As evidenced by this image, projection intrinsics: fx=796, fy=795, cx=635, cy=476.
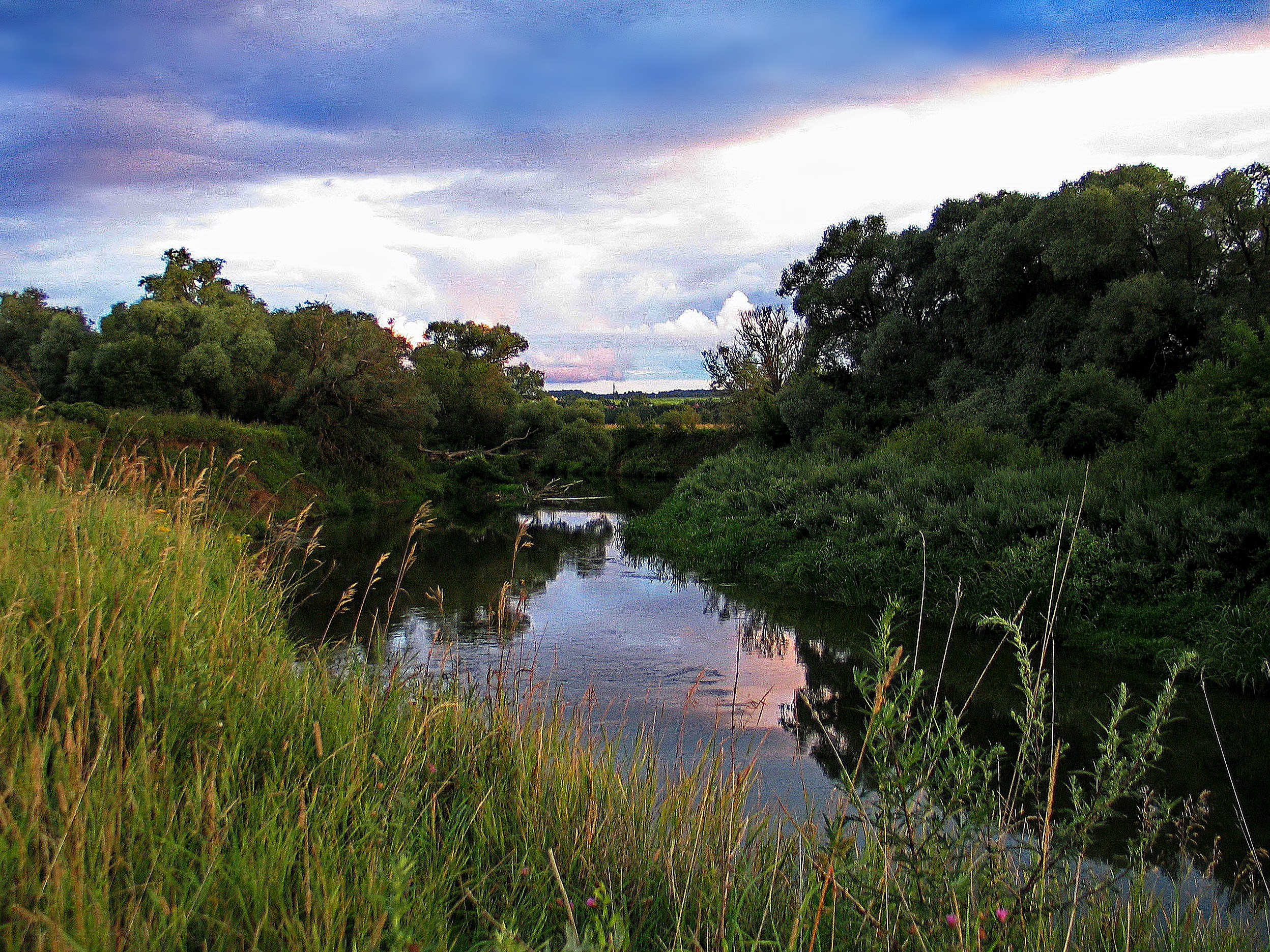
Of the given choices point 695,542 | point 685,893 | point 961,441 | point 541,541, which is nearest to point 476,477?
point 541,541

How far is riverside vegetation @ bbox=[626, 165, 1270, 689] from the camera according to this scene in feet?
30.6

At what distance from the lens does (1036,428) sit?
17.1 m

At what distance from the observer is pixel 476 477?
1362 inches

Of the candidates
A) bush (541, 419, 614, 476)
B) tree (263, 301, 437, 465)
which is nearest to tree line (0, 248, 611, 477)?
tree (263, 301, 437, 465)

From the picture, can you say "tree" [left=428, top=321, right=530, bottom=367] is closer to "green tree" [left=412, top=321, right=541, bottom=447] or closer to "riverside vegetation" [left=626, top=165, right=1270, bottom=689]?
"green tree" [left=412, top=321, right=541, bottom=447]

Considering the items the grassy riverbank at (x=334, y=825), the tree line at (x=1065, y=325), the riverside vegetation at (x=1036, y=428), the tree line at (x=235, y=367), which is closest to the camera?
the grassy riverbank at (x=334, y=825)

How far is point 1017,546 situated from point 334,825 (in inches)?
397

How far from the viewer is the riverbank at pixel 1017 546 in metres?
8.66

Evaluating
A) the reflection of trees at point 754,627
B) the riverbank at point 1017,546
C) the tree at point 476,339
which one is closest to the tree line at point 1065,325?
the riverbank at point 1017,546

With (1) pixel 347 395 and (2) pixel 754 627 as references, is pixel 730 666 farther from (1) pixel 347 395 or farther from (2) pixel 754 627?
(1) pixel 347 395

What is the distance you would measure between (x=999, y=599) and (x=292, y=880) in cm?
963

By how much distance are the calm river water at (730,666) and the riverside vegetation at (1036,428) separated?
828 mm

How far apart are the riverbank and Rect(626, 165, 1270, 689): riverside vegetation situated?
36 mm

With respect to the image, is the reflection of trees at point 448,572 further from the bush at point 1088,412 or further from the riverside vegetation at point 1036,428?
the bush at point 1088,412
